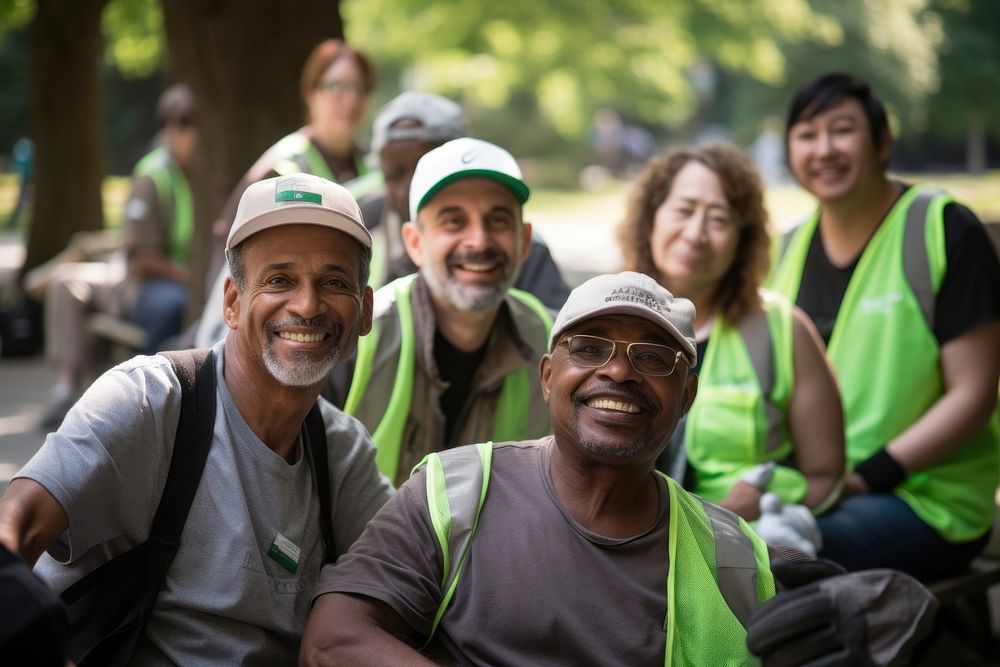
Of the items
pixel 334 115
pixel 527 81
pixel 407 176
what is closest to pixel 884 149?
pixel 407 176

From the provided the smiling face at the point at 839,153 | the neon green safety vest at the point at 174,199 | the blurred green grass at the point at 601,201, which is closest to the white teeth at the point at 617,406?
the smiling face at the point at 839,153

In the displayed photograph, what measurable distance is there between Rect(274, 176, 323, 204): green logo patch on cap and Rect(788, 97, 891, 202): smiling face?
9.11 ft

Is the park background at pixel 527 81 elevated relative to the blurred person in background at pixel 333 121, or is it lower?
elevated

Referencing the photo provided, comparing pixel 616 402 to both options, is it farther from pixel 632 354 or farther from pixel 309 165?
pixel 309 165

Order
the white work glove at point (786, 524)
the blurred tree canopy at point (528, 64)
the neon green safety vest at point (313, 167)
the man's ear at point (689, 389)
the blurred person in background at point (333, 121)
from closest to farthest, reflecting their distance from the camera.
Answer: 1. the man's ear at point (689, 389)
2. the white work glove at point (786, 524)
3. the neon green safety vest at point (313, 167)
4. the blurred person in background at point (333, 121)
5. the blurred tree canopy at point (528, 64)

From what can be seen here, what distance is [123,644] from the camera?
3.09m

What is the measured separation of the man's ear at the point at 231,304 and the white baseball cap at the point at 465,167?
116 centimetres

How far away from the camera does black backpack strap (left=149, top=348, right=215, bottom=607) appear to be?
10.2 ft

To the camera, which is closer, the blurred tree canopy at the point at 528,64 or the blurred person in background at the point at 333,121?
the blurred person in background at the point at 333,121

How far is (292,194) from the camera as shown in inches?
130

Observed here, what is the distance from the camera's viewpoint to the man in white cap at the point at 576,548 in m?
3.10

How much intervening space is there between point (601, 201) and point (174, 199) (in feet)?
90.4

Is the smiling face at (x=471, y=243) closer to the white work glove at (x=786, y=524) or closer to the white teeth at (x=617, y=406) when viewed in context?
the white work glove at (x=786, y=524)

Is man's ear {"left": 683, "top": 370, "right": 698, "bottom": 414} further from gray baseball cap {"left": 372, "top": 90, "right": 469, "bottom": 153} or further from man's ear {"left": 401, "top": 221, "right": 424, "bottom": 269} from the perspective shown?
gray baseball cap {"left": 372, "top": 90, "right": 469, "bottom": 153}
